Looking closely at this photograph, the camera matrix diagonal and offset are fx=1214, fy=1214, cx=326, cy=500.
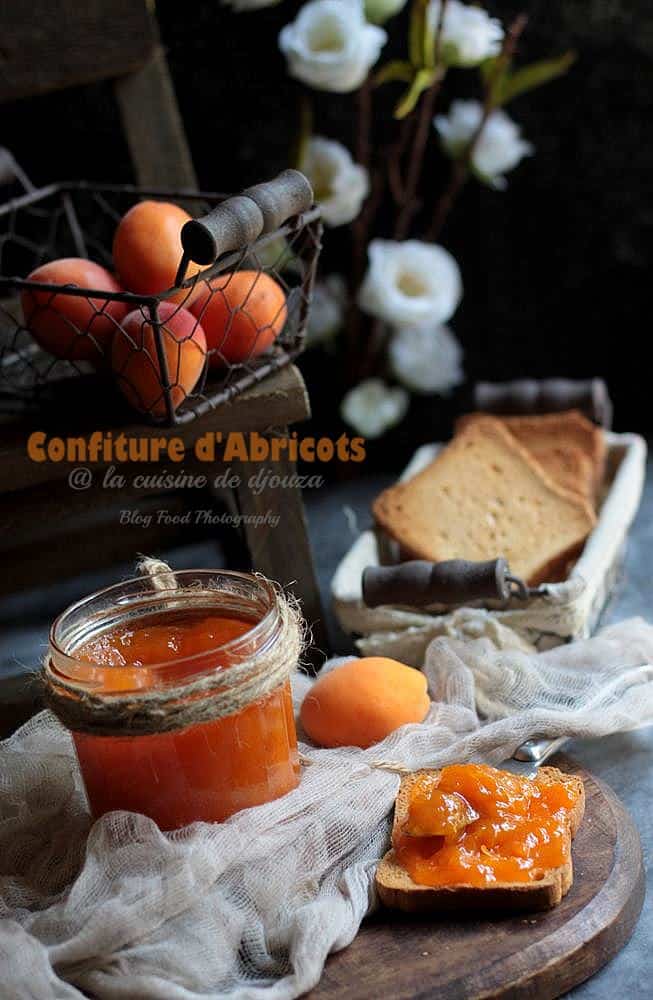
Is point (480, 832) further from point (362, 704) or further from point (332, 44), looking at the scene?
point (332, 44)

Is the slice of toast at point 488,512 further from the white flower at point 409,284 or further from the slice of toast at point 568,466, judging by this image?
the white flower at point 409,284

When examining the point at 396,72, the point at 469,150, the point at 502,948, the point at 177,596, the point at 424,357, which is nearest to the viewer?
the point at 502,948

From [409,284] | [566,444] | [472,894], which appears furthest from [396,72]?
[472,894]

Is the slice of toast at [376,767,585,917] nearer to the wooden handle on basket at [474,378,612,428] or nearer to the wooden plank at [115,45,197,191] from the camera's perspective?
the wooden handle on basket at [474,378,612,428]

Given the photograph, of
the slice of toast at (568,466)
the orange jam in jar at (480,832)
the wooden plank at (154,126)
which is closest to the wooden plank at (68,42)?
the wooden plank at (154,126)

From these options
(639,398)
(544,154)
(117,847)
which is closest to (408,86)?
(544,154)

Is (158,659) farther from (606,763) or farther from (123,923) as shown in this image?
(606,763)

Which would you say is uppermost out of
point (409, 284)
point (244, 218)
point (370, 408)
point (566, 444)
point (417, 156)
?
point (244, 218)
